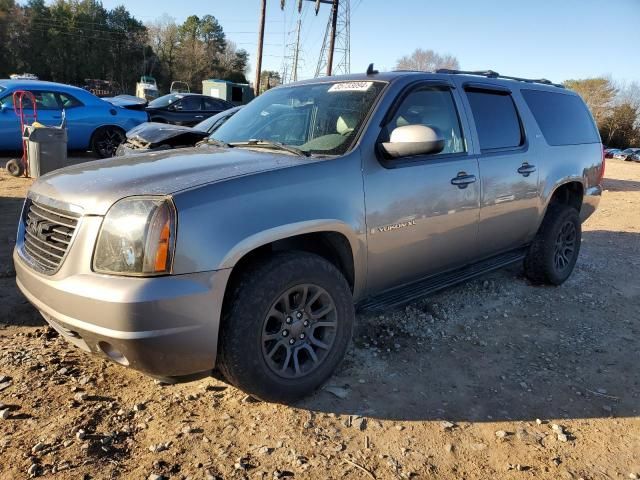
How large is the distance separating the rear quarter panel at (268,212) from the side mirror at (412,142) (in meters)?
0.25

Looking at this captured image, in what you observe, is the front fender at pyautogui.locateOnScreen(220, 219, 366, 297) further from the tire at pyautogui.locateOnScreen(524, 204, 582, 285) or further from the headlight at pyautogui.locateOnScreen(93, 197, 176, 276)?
the tire at pyautogui.locateOnScreen(524, 204, 582, 285)

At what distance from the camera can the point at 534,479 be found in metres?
2.38

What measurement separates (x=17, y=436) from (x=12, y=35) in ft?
189

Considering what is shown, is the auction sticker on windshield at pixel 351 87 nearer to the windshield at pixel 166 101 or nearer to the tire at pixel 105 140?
the tire at pixel 105 140

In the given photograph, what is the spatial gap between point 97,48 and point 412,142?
201ft

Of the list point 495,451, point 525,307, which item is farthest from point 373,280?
point 525,307

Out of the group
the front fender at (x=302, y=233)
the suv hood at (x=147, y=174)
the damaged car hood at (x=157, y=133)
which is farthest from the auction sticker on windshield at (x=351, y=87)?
the damaged car hood at (x=157, y=133)

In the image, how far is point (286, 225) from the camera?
2.58 metres

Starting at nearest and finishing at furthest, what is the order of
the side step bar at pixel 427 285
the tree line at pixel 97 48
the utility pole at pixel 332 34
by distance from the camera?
1. the side step bar at pixel 427 285
2. the utility pole at pixel 332 34
3. the tree line at pixel 97 48

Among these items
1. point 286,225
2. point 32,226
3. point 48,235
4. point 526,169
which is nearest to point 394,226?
point 286,225

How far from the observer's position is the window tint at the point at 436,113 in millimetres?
3438

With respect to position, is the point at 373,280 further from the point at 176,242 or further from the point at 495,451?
the point at 176,242

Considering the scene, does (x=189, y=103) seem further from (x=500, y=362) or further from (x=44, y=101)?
(x=500, y=362)

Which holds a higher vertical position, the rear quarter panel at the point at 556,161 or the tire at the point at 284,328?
the rear quarter panel at the point at 556,161
